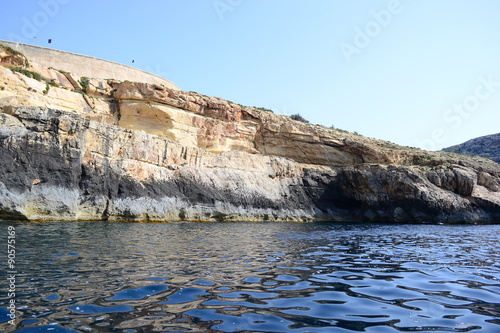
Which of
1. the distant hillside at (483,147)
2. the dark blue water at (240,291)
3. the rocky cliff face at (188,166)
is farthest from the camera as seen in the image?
the distant hillside at (483,147)

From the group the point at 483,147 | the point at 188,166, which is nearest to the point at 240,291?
the point at 188,166

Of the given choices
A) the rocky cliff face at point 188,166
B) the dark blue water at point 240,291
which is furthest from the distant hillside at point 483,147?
the dark blue water at point 240,291

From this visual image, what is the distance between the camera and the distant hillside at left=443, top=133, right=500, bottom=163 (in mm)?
73375

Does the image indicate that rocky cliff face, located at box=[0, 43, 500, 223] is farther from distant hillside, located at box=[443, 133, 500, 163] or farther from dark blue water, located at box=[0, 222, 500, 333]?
distant hillside, located at box=[443, 133, 500, 163]

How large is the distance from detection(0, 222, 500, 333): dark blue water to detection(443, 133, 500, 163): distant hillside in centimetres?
7397

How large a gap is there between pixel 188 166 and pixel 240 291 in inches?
837

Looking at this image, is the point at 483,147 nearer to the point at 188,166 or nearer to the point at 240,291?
the point at 188,166

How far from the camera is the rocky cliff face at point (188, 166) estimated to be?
19.2m

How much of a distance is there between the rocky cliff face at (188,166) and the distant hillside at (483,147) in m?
42.5

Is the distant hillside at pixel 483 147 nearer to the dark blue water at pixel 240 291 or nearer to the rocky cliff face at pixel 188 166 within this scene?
the rocky cliff face at pixel 188 166

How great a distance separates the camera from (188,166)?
26359 mm

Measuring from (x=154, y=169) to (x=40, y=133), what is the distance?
7022mm

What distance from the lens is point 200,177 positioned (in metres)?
25.9

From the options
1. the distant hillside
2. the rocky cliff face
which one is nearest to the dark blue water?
the rocky cliff face
